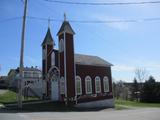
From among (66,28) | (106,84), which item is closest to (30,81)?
(106,84)

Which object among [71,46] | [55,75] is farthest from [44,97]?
[71,46]

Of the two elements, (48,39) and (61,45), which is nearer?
(61,45)

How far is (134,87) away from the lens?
7612 centimetres

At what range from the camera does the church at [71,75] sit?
99.9 feet

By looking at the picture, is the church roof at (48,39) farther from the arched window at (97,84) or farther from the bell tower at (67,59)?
the arched window at (97,84)

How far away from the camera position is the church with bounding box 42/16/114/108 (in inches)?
1199

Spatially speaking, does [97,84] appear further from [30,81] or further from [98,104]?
[30,81]

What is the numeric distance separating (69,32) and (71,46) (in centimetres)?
183

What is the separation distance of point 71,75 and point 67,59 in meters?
2.01

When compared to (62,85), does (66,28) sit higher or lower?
higher

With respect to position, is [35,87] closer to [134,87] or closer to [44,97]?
[44,97]

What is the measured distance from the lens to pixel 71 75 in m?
30.6

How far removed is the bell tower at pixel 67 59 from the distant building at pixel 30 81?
7.42m

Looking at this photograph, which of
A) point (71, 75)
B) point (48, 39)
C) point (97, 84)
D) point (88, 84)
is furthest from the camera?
point (48, 39)
